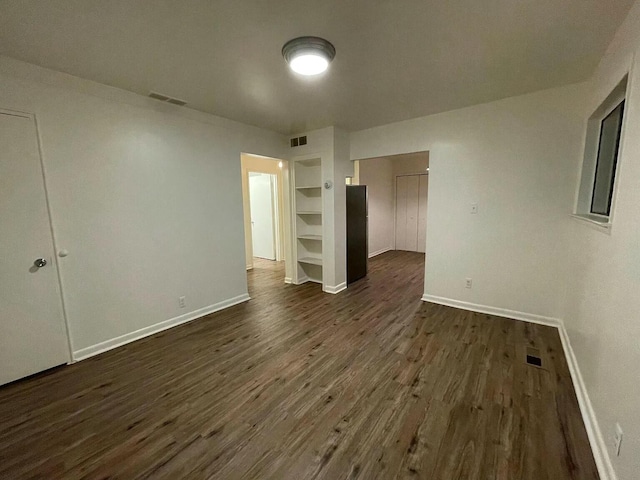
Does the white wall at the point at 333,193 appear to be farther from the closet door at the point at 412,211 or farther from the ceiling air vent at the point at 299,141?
the closet door at the point at 412,211

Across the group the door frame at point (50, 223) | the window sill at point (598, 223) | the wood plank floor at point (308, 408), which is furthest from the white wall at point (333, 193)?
the door frame at point (50, 223)

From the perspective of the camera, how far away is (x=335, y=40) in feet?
6.13

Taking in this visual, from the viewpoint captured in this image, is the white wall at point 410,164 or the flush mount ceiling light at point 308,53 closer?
the flush mount ceiling light at point 308,53

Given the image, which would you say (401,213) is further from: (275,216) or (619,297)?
(619,297)

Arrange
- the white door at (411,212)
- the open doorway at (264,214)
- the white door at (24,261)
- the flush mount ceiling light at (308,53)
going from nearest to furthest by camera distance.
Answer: the flush mount ceiling light at (308,53) < the white door at (24,261) < the open doorway at (264,214) < the white door at (411,212)

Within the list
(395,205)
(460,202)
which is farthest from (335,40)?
(395,205)

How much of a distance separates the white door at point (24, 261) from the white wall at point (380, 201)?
5.44 meters

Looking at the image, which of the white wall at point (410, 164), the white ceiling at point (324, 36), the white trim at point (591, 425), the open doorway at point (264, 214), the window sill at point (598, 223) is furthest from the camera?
the white wall at point (410, 164)

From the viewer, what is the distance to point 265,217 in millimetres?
7016

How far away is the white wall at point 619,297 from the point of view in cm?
121

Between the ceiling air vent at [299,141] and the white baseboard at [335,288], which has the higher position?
the ceiling air vent at [299,141]

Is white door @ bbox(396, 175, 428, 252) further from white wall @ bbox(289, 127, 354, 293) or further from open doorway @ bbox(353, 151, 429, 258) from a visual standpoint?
white wall @ bbox(289, 127, 354, 293)

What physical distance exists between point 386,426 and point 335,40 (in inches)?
104

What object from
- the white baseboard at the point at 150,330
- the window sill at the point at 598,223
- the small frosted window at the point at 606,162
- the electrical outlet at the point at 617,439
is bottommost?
the white baseboard at the point at 150,330
